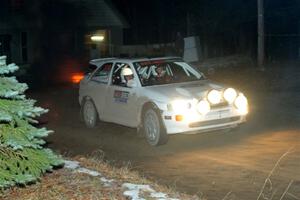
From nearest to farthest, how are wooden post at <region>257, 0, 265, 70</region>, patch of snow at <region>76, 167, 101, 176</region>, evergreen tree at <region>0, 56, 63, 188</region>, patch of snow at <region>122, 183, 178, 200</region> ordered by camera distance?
1. evergreen tree at <region>0, 56, 63, 188</region>
2. patch of snow at <region>122, 183, 178, 200</region>
3. patch of snow at <region>76, 167, 101, 176</region>
4. wooden post at <region>257, 0, 265, 70</region>

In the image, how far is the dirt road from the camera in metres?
7.80

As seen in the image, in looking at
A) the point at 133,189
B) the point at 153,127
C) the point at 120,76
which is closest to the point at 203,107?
the point at 153,127

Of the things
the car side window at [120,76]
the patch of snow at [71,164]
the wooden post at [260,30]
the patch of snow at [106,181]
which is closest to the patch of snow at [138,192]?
the patch of snow at [106,181]

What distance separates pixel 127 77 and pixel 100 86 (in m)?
1.09

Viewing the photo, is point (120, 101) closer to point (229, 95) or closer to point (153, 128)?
point (153, 128)

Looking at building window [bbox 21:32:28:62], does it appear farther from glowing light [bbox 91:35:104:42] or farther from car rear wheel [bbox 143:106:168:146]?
car rear wheel [bbox 143:106:168:146]

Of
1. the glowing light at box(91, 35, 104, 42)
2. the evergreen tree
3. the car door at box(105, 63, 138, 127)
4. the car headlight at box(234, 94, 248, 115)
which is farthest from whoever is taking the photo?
the glowing light at box(91, 35, 104, 42)

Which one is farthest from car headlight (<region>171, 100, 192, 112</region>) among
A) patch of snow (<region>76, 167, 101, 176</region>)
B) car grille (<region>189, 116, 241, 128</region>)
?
patch of snow (<region>76, 167, 101, 176</region>)

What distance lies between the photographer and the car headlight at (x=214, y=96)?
1068cm

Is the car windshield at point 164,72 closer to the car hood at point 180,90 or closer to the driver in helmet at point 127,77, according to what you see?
the driver in helmet at point 127,77

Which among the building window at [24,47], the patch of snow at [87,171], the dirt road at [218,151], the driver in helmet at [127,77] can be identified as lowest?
the dirt road at [218,151]

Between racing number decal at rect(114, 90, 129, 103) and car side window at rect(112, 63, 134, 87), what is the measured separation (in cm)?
16

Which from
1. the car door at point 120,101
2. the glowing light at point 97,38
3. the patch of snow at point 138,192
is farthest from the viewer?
the glowing light at point 97,38

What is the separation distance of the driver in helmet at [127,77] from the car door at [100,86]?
61 cm
